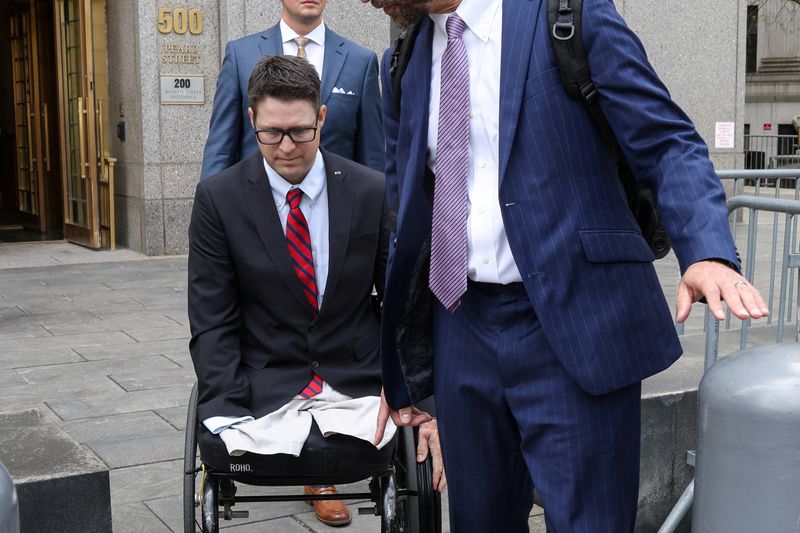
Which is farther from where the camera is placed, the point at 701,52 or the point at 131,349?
the point at 701,52

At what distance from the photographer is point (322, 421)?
3066 millimetres

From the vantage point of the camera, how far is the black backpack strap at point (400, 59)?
260 cm

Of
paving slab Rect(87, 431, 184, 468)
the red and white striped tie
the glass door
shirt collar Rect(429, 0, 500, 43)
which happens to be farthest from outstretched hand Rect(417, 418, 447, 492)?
the glass door

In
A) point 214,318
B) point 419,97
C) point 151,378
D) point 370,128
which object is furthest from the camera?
point 151,378

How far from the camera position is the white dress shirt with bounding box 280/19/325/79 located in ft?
15.3

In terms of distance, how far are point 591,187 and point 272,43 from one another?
8.63 ft

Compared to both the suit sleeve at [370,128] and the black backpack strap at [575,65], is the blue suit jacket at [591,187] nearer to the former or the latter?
the black backpack strap at [575,65]

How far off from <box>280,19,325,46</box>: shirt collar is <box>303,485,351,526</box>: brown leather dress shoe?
190 centimetres

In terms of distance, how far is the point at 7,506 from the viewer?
5.65 feet

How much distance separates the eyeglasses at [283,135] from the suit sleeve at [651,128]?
131 cm

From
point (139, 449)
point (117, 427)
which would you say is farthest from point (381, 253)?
point (117, 427)

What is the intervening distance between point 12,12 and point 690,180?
1499 centimetres

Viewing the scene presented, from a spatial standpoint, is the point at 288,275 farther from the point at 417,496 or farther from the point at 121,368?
the point at 121,368

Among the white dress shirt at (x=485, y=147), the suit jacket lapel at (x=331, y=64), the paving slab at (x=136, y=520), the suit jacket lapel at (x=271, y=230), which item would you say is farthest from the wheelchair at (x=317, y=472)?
the suit jacket lapel at (x=331, y=64)
